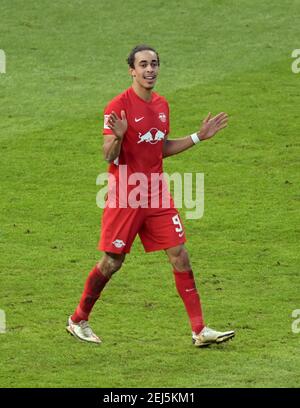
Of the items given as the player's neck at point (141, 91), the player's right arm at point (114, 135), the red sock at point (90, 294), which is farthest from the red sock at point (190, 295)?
the player's neck at point (141, 91)

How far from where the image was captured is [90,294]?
12.8m

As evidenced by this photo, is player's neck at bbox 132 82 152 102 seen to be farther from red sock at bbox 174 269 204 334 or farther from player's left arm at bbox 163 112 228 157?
red sock at bbox 174 269 204 334

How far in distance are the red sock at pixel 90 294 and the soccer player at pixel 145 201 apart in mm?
21

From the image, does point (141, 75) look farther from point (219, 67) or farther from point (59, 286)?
point (219, 67)

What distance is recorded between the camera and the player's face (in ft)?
40.7

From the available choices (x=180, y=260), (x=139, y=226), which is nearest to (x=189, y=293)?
(x=180, y=260)

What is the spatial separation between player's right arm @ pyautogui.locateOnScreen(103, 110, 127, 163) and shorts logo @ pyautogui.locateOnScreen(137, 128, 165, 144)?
35cm

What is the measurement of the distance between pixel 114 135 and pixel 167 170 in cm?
685

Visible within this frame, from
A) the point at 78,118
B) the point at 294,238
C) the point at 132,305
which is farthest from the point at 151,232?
the point at 78,118

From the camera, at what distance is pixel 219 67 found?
23.2 metres

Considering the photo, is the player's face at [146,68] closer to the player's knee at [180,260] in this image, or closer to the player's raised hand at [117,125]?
the player's raised hand at [117,125]

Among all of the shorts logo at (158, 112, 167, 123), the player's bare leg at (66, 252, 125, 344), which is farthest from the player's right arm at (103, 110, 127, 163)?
the player's bare leg at (66, 252, 125, 344)

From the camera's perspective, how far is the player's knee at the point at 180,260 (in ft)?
41.1

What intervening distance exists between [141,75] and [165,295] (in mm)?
2725
